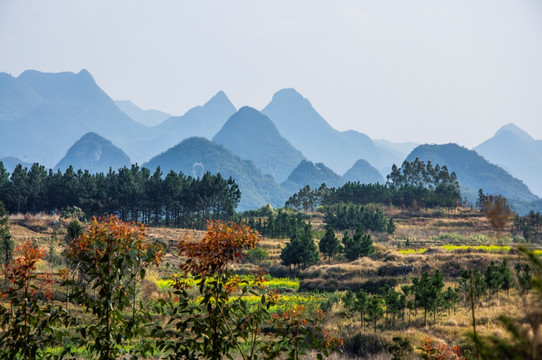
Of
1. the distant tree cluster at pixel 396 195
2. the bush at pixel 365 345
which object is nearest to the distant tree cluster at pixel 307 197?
the distant tree cluster at pixel 396 195

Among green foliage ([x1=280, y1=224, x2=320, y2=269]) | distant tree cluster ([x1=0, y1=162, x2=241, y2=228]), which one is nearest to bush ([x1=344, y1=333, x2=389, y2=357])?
green foliage ([x1=280, y1=224, x2=320, y2=269])

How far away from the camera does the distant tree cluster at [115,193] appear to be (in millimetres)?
56344

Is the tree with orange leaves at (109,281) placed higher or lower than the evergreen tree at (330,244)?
higher

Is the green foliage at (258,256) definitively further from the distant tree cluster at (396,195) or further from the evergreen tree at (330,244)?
the distant tree cluster at (396,195)

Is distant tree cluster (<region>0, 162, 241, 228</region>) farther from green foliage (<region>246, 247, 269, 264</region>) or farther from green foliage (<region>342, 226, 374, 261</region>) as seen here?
green foliage (<region>342, 226, 374, 261</region>)

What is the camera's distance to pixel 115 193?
5972 cm

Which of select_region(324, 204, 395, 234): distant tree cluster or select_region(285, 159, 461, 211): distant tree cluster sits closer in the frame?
select_region(324, 204, 395, 234): distant tree cluster

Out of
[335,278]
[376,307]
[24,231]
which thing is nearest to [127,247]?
[376,307]

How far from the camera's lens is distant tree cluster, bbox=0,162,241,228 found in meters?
56.3

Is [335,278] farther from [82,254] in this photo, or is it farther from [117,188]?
[117,188]

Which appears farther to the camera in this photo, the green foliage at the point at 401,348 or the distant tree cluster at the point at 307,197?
the distant tree cluster at the point at 307,197

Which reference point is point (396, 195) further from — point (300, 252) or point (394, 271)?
point (394, 271)

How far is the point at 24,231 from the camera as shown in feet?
140

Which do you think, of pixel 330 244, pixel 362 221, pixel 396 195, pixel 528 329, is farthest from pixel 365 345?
pixel 396 195
